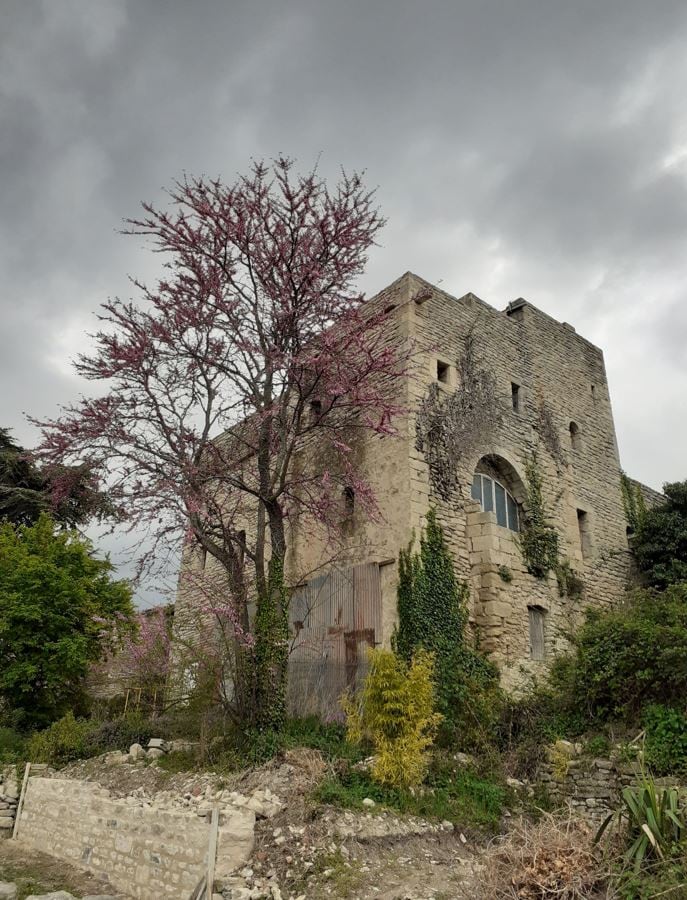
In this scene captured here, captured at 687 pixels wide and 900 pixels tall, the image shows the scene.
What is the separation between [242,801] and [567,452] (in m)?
10.6

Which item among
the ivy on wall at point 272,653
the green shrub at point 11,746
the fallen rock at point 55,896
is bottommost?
the fallen rock at point 55,896

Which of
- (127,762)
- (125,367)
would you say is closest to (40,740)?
(127,762)

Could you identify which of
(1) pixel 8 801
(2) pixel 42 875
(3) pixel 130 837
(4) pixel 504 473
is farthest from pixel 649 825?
(1) pixel 8 801

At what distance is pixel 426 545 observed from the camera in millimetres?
10492

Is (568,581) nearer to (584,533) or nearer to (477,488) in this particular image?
(584,533)

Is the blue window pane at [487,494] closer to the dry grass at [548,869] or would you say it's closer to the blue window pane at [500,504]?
the blue window pane at [500,504]

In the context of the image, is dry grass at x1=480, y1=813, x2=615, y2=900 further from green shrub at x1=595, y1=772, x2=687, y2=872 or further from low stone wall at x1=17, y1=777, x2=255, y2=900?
low stone wall at x1=17, y1=777, x2=255, y2=900

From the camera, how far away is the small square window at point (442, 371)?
12.4 metres

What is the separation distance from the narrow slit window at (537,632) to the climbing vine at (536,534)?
0.68 metres

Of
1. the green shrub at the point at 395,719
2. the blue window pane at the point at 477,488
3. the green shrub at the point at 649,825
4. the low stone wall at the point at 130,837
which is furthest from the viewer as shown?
the blue window pane at the point at 477,488

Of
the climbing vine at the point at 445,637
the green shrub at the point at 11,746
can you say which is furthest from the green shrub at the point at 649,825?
the green shrub at the point at 11,746

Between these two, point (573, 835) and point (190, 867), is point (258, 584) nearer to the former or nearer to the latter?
point (190, 867)

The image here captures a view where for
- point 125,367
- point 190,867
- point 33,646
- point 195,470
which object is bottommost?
point 190,867

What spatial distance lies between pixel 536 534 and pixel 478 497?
4.81ft
